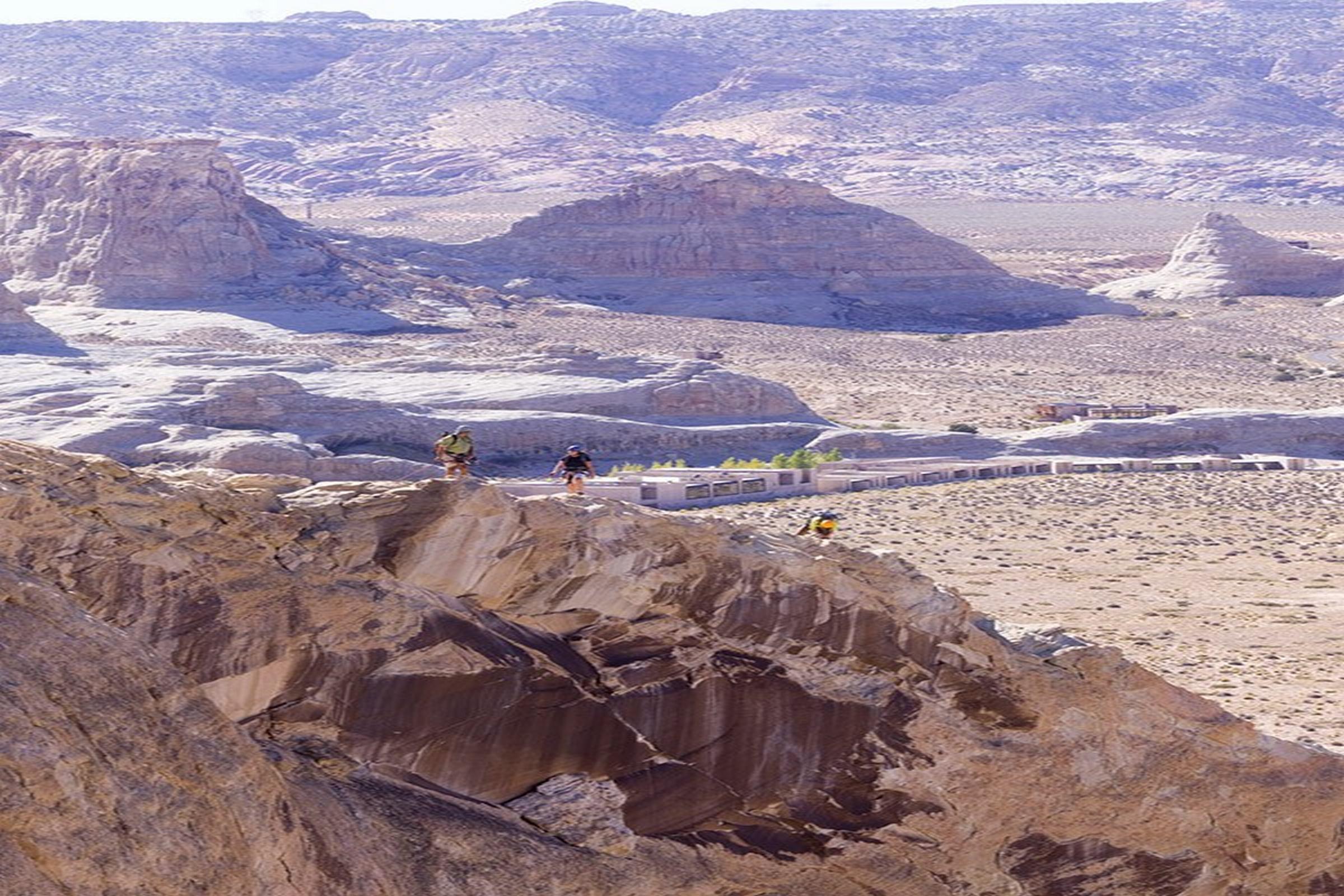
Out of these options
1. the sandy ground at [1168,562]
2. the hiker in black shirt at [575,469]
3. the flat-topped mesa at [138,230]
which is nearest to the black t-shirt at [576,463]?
the hiker in black shirt at [575,469]

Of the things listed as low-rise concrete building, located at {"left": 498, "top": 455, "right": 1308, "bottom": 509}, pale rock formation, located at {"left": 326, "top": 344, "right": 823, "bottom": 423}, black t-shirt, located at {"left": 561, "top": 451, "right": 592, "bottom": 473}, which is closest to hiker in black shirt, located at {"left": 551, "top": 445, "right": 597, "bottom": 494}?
black t-shirt, located at {"left": 561, "top": 451, "right": 592, "bottom": 473}

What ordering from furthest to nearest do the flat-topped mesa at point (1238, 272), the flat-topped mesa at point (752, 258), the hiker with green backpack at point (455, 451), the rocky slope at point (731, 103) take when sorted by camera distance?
the rocky slope at point (731, 103), the flat-topped mesa at point (1238, 272), the flat-topped mesa at point (752, 258), the hiker with green backpack at point (455, 451)

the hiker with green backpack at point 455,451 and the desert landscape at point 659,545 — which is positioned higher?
the hiker with green backpack at point 455,451

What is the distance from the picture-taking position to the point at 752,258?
271 feet

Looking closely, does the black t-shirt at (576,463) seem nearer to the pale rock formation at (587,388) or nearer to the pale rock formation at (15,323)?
the pale rock formation at (587,388)

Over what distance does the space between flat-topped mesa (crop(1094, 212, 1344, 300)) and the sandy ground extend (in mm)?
43895

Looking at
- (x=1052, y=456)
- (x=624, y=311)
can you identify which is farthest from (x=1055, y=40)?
(x=1052, y=456)

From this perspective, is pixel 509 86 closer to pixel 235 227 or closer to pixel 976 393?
pixel 235 227

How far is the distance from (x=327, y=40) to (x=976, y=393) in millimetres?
147478

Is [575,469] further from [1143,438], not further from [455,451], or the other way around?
[1143,438]

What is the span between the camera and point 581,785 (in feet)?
32.2

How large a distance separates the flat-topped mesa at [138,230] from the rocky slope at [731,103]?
65.3 meters

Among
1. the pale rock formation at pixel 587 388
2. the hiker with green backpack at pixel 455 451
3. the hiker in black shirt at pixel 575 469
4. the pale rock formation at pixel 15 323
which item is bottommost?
the pale rock formation at pixel 587 388

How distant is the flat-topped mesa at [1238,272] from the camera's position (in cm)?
8638
